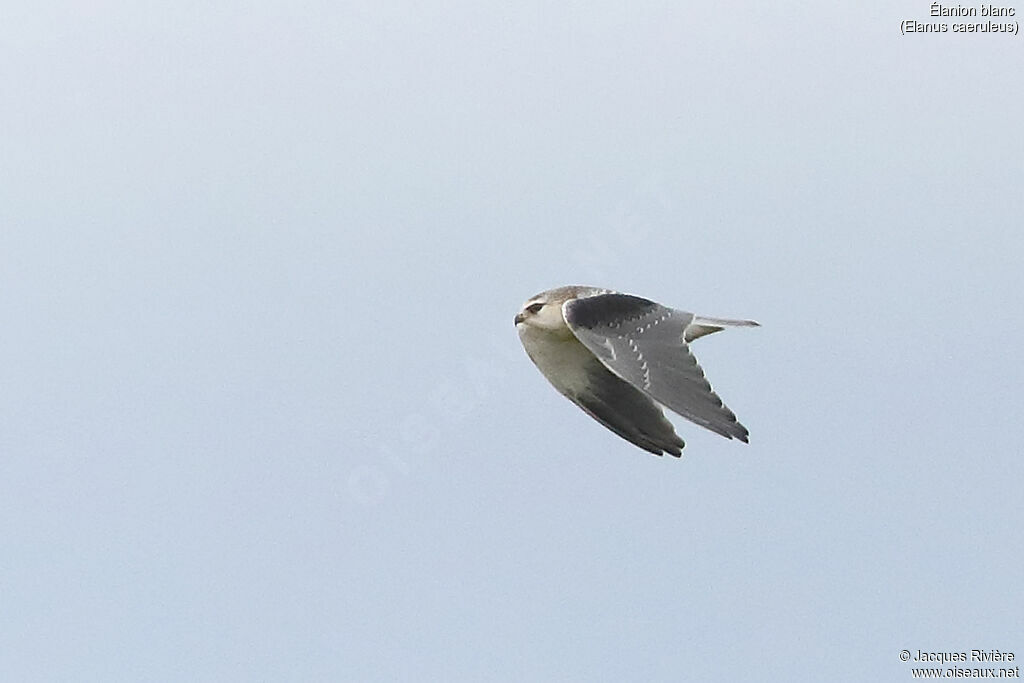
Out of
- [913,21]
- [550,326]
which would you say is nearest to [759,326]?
[550,326]

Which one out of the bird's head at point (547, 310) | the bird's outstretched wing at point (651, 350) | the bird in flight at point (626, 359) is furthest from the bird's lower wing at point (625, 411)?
the bird's outstretched wing at point (651, 350)

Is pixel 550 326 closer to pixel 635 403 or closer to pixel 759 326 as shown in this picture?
pixel 635 403

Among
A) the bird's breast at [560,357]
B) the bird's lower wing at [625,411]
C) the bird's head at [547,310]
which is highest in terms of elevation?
the bird's head at [547,310]

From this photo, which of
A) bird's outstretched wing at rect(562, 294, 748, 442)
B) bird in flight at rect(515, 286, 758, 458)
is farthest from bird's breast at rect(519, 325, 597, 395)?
bird's outstretched wing at rect(562, 294, 748, 442)

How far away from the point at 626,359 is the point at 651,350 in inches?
7.4

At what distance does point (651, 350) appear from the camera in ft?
26.9

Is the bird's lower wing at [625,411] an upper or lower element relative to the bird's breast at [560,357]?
lower

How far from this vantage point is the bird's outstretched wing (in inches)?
300

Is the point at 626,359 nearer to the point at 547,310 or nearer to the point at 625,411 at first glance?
the point at 625,411

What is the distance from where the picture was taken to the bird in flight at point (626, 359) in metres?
7.80

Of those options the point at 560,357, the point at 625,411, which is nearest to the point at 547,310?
the point at 560,357

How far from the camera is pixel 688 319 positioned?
870 cm

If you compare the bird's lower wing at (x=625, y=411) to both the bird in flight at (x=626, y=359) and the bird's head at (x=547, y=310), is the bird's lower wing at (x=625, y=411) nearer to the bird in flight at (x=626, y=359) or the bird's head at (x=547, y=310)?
the bird in flight at (x=626, y=359)

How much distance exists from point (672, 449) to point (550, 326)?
3.43ft
